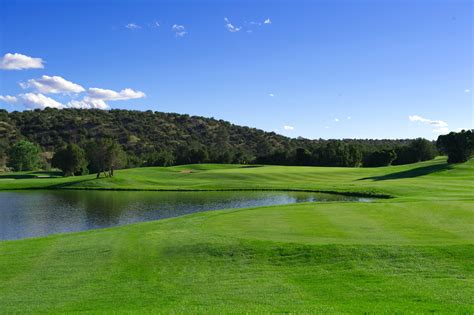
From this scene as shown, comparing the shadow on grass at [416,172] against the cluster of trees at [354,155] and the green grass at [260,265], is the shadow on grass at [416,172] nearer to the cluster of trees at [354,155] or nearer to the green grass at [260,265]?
the cluster of trees at [354,155]

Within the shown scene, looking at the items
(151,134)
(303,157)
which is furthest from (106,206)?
(151,134)

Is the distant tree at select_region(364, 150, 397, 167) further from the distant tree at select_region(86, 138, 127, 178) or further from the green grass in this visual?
the green grass

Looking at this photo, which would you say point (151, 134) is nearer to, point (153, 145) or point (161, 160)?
point (153, 145)

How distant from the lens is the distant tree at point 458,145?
67000 mm

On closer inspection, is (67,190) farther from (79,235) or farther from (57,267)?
(57,267)

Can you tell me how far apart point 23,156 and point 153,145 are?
4265cm

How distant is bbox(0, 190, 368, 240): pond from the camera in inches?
1131

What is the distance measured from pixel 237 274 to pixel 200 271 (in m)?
1.28

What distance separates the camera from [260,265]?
13969 millimetres

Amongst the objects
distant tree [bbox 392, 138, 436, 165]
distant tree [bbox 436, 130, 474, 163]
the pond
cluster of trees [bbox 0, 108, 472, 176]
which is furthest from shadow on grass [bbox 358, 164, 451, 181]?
distant tree [bbox 392, 138, 436, 165]

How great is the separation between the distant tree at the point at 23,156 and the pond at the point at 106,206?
1731 inches

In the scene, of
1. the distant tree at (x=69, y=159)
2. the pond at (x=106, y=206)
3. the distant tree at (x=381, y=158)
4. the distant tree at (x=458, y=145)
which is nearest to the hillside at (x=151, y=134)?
the distant tree at (x=381, y=158)

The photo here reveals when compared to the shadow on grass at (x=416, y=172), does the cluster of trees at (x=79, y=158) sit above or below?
above

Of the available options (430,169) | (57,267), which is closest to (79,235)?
(57,267)
